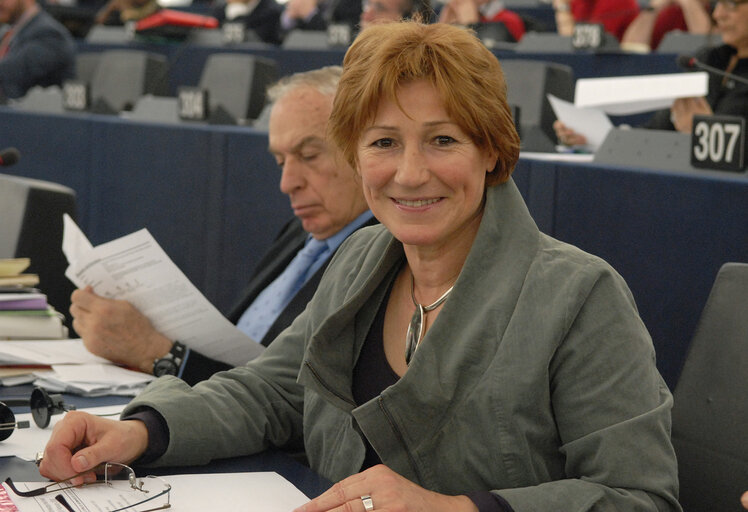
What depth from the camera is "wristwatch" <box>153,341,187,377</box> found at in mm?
1900

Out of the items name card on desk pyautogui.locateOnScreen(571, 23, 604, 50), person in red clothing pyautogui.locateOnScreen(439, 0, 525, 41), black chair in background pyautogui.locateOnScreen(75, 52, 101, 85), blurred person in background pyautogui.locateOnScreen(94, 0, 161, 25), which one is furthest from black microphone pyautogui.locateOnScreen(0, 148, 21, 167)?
blurred person in background pyautogui.locateOnScreen(94, 0, 161, 25)

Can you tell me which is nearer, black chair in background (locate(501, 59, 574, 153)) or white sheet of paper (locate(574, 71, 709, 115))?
white sheet of paper (locate(574, 71, 709, 115))

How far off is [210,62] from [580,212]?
383 cm

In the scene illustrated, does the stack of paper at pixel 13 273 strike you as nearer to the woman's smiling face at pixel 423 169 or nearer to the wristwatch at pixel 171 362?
the wristwatch at pixel 171 362

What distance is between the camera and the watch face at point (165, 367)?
1.90 meters

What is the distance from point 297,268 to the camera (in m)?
2.21

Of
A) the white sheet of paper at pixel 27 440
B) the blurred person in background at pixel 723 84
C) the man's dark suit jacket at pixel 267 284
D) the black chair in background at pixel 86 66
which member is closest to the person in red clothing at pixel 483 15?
the blurred person in background at pixel 723 84

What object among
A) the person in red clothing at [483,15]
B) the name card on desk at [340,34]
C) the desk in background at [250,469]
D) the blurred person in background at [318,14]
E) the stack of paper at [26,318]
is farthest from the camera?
the blurred person in background at [318,14]

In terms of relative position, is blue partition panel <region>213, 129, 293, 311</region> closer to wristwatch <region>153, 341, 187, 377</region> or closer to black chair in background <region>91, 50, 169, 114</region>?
wristwatch <region>153, 341, 187, 377</region>

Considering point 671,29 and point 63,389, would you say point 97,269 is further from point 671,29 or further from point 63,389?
point 671,29

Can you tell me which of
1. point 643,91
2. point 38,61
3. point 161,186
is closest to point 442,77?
point 643,91

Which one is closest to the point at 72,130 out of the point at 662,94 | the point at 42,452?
the point at 662,94

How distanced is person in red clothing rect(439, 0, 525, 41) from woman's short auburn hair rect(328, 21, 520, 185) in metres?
5.19

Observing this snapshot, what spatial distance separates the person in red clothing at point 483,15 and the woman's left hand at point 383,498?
5.51m
